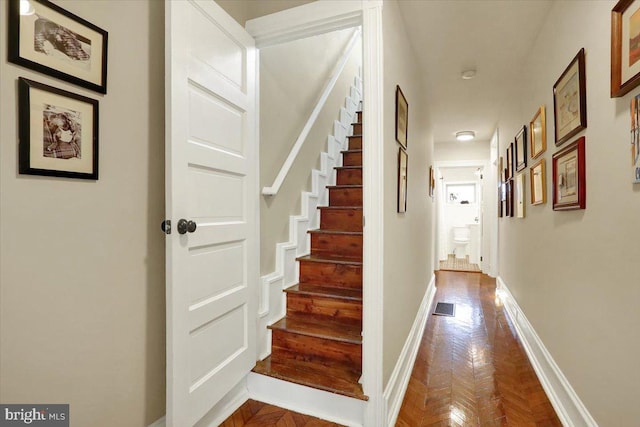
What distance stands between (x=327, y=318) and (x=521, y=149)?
2443 millimetres

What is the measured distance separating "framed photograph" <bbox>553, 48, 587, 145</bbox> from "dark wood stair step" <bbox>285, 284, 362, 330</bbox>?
156 centimetres

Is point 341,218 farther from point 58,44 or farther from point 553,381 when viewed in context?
point 58,44

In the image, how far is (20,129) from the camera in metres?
0.94

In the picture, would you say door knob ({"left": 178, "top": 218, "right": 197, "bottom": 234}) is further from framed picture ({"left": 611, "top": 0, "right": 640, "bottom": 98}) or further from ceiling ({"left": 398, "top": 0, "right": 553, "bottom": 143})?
ceiling ({"left": 398, "top": 0, "right": 553, "bottom": 143})

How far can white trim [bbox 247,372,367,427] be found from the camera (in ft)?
5.46

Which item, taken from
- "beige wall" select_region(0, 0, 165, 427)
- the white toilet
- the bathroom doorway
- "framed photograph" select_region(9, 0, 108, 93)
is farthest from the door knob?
the white toilet

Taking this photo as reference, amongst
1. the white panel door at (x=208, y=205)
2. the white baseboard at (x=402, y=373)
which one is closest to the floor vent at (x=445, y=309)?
the white baseboard at (x=402, y=373)

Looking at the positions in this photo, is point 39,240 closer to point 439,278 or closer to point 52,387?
point 52,387

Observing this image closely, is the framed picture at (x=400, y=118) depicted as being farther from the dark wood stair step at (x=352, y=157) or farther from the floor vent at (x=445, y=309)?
the floor vent at (x=445, y=309)

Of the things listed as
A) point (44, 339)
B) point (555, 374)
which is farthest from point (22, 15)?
point (555, 374)

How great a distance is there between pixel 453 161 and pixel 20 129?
6.38m

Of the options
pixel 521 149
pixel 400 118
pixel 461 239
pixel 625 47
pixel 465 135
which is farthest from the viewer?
pixel 461 239

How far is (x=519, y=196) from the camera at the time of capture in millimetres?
3049

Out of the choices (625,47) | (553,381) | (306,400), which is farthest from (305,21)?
(553,381)
